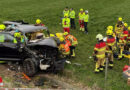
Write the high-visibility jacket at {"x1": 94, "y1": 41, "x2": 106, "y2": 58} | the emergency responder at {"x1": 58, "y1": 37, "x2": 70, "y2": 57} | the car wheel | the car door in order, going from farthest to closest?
the emergency responder at {"x1": 58, "y1": 37, "x2": 70, "y2": 57}
the car door
the high-visibility jacket at {"x1": 94, "y1": 41, "x2": 106, "y2": 58}
the car wheel

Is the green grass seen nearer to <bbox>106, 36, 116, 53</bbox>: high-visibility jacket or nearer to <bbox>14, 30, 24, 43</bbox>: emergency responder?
<bbox>106, 36, 116, 53</bbox>: high-visibility jacket

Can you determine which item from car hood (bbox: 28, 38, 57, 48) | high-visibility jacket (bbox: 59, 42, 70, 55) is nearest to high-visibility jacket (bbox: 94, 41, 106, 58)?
high-visibility jacket (bbox: 59, 42, 70, 55)

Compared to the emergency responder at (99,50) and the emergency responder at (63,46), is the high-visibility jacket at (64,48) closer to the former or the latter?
the emergency responder at (63,46)

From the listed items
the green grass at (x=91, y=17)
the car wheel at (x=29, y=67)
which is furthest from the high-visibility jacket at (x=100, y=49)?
the car wheel at (x=29, y=67)

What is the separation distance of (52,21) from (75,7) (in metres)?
6.07

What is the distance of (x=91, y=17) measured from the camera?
19.3m

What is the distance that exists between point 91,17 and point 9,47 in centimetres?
1196

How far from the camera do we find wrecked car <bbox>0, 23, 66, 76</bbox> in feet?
28.0

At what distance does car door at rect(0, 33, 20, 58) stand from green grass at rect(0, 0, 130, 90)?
275 cm

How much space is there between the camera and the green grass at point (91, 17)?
8.86m

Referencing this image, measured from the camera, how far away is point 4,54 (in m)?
9.09

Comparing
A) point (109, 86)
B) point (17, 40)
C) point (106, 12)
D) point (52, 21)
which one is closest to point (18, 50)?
point (17, 40)

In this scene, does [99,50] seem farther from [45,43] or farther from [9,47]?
[9,47]

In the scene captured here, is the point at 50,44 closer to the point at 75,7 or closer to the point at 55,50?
the point at 55,50
